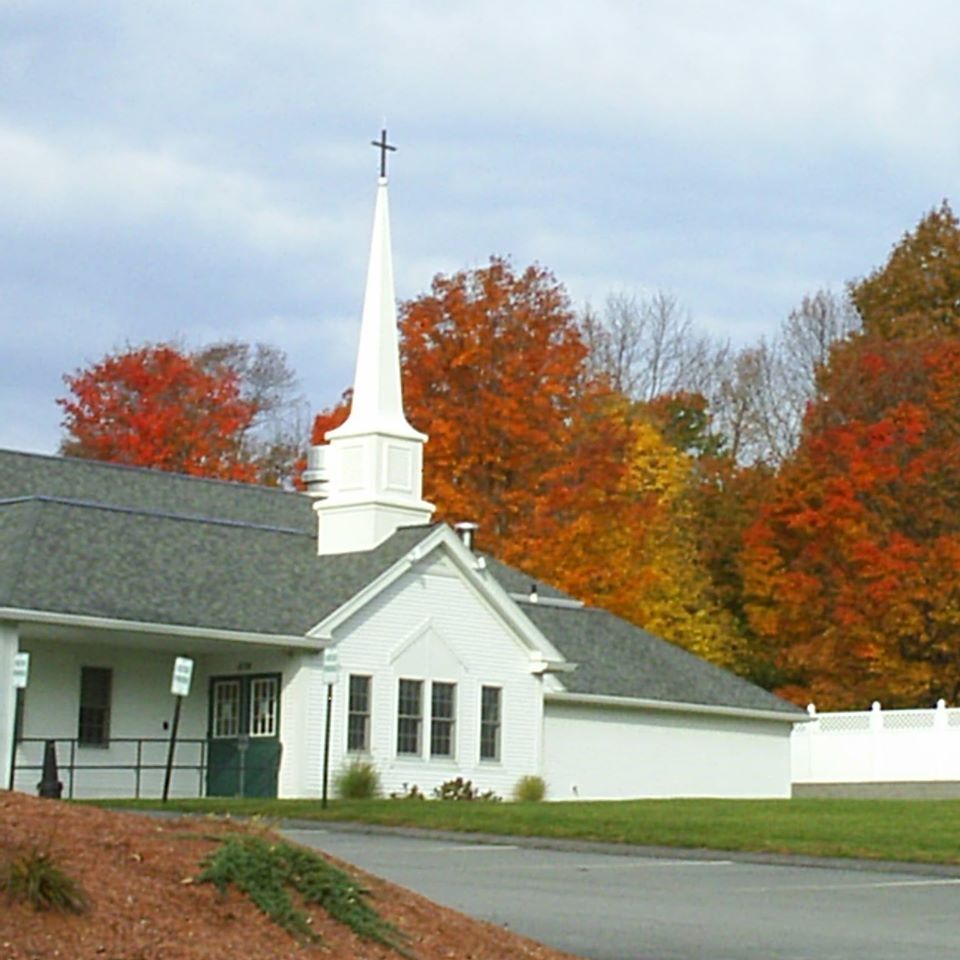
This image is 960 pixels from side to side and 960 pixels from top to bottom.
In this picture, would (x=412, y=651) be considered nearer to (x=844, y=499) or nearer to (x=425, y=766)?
(x=425, y=766)

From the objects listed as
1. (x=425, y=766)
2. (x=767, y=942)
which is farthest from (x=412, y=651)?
(x=767, y=942)

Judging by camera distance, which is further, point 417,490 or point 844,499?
point 844,499

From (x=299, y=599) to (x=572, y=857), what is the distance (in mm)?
18107

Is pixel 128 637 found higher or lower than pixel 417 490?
lower

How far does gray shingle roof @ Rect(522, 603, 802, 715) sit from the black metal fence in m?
8.07

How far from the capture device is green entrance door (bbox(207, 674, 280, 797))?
40375 mm

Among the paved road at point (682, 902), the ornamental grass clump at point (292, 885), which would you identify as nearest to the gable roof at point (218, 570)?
the paved road at point (682, 902)

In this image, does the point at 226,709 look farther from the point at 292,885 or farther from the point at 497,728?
the point at 292,885

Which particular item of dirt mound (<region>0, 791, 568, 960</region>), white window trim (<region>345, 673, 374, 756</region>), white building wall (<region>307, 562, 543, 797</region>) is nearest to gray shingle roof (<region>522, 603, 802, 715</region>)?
white building wall (<region>307, 562, 543, 797</region>)

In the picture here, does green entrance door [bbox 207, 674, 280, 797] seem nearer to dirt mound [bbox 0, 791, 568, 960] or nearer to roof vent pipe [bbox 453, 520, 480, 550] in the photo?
roof vent pipe [bbox 453, 520, 480, 550]

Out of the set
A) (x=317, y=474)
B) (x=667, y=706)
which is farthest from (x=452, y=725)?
(x=317, y=474)

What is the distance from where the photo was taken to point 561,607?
160 ft

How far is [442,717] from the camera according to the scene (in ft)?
139

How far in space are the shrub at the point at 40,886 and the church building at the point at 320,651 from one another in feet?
76.1
